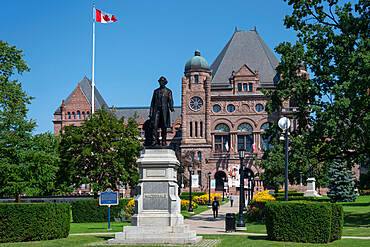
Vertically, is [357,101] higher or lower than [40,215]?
higher

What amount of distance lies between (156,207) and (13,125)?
1016 inches

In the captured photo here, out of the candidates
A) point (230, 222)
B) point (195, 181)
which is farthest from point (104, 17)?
point (230, 222)

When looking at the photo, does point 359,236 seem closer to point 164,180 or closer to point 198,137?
point 164,180

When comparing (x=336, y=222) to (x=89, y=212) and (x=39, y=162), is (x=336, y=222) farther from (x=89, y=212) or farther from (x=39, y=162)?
(x=39, y=162)

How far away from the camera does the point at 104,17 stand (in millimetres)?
56375

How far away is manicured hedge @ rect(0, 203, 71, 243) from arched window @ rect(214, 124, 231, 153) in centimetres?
7155

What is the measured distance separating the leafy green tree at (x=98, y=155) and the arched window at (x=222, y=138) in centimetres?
4104

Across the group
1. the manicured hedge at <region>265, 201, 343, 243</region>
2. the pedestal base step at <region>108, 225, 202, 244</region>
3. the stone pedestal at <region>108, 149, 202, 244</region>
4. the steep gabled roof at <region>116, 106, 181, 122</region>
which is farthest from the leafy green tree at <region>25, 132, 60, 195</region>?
the steep gabled roof at <region>116, 106, 181, 122</region>

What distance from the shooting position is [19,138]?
40312 mm

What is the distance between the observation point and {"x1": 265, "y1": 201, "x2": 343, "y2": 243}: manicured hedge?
18.0m

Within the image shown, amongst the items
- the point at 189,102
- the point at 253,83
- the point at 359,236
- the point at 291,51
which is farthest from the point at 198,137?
the point at 359,236

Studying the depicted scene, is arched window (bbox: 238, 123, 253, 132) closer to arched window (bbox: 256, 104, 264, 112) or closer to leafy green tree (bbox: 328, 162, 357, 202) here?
arched window (bbox: 256, 104, 264, 112)

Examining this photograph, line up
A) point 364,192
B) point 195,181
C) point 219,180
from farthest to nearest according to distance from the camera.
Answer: point 219,180
point 364,192
point 195,181

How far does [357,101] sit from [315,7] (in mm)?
7834
